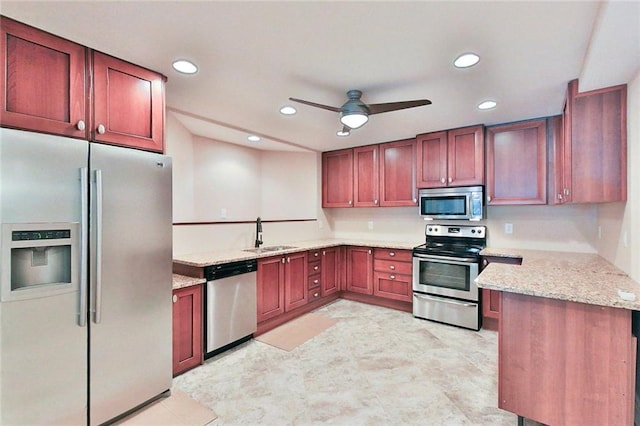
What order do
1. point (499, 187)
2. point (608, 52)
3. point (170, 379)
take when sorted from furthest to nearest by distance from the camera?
point (499, 187) → point (170, 379) → point (608, 52)

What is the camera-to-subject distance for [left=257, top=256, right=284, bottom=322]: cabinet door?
128 inches

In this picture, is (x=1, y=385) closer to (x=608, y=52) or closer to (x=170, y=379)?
(x=170, y=379)

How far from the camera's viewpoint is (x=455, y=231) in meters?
3.94

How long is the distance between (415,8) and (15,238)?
2304 mm

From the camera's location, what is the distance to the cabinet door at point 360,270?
4238mm

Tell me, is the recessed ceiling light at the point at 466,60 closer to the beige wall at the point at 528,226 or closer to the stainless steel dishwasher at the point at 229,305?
the beige wall at the point at 528,226

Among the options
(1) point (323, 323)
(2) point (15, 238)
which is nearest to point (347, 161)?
(1) point (323, 323)

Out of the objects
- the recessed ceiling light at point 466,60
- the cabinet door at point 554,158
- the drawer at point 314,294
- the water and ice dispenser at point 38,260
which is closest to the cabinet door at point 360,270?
the drawer at point 314,294

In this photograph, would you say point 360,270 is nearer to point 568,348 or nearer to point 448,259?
point 448,259

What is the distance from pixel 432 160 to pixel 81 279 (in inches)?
146

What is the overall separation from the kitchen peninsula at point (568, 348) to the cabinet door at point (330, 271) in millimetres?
2539

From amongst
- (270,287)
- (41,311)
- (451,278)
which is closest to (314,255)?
(270,287)

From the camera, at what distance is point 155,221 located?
6.77 ft

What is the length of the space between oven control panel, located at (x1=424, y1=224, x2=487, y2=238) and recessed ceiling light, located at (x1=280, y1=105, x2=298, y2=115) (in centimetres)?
249
